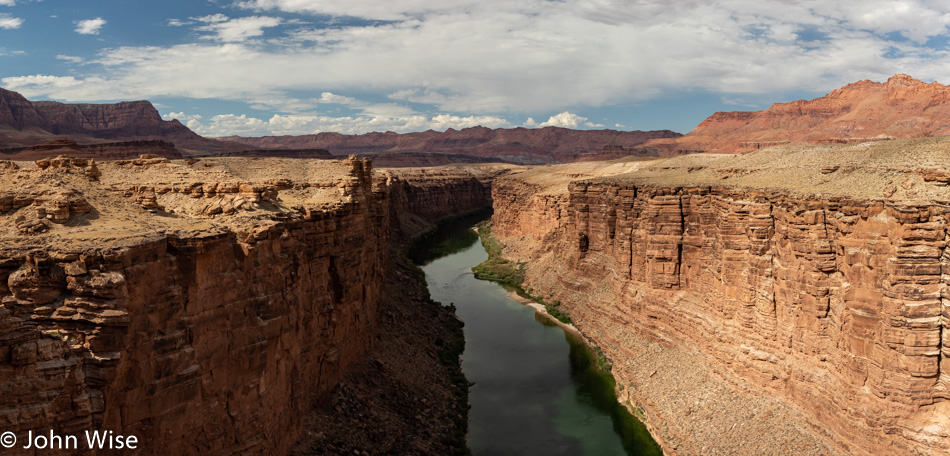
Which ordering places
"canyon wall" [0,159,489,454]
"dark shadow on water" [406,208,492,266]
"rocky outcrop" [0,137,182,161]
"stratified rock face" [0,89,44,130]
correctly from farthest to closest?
"stratified rock face" [0,89,44,130], "dark shadow on water" [406,208,492,266], "rocky outcrop" [0,137,182,161], "canyon wall" [0,159,489,454]

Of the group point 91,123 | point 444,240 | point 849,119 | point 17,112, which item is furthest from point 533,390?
point 91,123

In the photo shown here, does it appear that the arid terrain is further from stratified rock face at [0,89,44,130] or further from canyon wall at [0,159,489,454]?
stratified rock face at [0,89,44,130]

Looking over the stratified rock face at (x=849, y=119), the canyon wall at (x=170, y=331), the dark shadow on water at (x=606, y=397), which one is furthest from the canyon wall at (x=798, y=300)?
the stratified rock face at (x=849, y=119)

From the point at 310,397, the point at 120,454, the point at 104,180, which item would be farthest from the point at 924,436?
the point at 104,180

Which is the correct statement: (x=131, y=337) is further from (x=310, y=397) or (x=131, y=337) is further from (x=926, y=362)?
(x=926, y=362)

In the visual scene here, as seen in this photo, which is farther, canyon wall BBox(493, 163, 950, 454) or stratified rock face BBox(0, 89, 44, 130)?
stratified rock face BBox(0, 89, 44, 130)

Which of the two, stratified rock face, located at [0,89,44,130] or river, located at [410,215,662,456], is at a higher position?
stratified rock face, located at [0,89,44,130]

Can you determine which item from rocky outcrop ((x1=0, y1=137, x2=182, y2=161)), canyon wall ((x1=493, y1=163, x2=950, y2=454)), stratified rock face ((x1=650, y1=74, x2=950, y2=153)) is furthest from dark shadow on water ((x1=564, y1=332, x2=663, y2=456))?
stratified rock face ((x1=650, y1=74, x2=950, y2=153))
